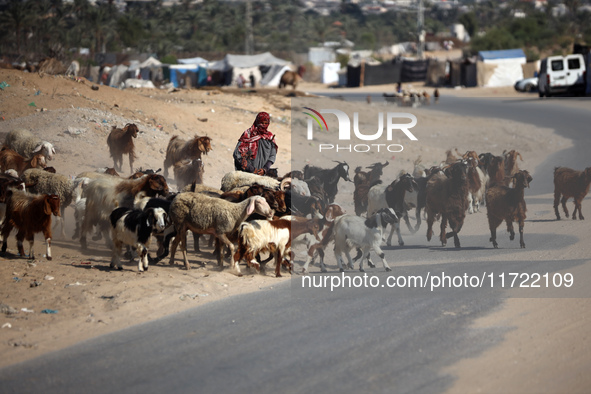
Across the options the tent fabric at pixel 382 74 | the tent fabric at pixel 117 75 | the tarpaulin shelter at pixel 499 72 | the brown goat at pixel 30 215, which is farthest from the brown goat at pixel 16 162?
the tent fabric at pixel 382 74

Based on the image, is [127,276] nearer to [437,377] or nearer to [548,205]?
[437,377]

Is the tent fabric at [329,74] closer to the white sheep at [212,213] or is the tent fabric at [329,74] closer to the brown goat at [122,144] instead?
the brown goat at [122,144]

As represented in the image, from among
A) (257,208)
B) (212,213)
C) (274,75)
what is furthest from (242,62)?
(257,208)

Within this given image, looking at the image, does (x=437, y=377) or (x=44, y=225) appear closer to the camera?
(x=437, y=377)

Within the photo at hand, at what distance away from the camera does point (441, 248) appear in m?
10.4

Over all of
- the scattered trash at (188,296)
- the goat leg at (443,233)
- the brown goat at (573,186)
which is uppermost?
the brown goat at (573,186)

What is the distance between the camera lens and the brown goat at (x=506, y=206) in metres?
10.2

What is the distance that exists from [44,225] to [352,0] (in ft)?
553

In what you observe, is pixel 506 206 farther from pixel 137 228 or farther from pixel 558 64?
pixel 558 64

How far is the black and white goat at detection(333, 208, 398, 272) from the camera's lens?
8.69 m

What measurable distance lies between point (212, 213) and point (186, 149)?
243 inches

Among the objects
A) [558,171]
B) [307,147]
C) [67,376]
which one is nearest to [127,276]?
[67,376]

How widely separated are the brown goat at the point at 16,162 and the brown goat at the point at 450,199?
7.08 m

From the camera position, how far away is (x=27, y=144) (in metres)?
15.0
